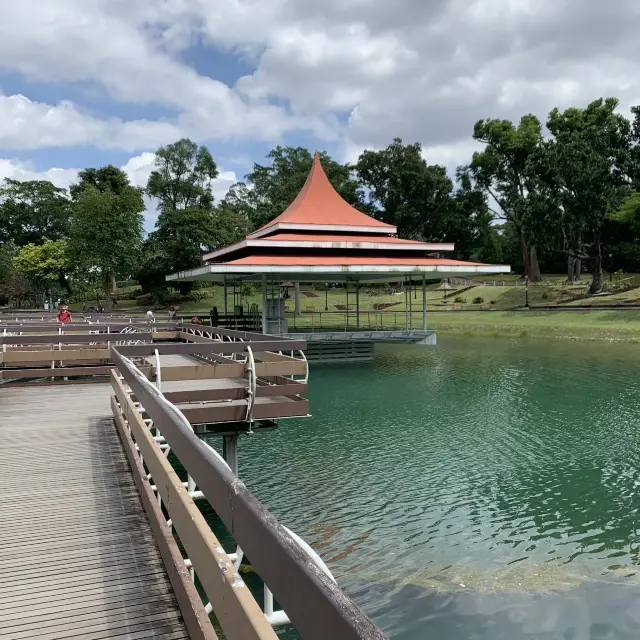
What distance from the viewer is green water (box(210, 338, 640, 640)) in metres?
6.02

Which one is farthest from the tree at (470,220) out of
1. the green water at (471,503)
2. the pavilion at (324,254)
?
the green water at (471,503)

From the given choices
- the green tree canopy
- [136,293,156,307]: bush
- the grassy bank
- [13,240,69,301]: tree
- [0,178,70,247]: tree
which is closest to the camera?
the grassy bank

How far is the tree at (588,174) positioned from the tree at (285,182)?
967 inches

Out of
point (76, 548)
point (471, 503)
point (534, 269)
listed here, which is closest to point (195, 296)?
point (534, 269)

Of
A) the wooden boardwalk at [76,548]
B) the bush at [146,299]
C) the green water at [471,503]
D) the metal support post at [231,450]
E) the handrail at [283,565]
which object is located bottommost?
the green water at [471,503]

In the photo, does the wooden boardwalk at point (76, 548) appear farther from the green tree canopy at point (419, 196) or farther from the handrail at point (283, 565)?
the green tree canopy at point (419, 196)

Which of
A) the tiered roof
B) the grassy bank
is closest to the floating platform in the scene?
the tiered roof

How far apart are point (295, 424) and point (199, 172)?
63.0 m

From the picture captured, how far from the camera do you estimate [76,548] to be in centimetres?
388

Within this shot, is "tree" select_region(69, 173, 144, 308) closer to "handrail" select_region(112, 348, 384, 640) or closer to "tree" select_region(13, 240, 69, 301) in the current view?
"tree" select_region(13, 240, 69, 301)

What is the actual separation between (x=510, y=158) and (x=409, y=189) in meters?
11.1

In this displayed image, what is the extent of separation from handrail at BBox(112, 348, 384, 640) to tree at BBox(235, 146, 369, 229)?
57.3 m

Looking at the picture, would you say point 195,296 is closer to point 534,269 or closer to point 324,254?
point 324,254

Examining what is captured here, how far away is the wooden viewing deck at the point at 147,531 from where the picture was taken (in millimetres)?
1859
